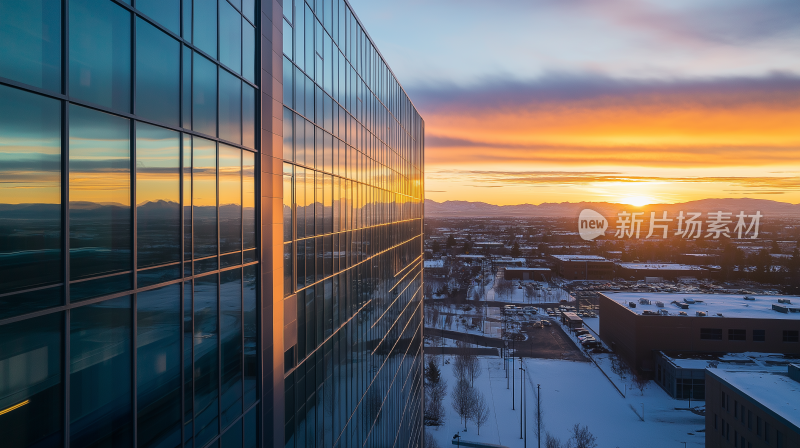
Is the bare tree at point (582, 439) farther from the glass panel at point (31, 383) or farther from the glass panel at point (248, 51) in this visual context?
the glass panel at point (31, 383)

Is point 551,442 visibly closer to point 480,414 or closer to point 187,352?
point 480,414

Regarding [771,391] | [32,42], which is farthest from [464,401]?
[32,42]

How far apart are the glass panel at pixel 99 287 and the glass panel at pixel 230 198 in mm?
2754

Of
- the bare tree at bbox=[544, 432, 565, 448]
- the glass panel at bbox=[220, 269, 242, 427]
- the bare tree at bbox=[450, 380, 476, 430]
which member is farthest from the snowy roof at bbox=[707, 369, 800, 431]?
the glass panel at bbox=[220, 269, 242, 427]

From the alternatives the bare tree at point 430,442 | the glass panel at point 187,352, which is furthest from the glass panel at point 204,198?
the bare tree at point 430,442

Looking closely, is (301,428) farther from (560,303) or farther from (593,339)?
(560,303)

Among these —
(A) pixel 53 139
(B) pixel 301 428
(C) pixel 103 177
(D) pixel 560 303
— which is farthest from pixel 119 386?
(D) pixel 560 303

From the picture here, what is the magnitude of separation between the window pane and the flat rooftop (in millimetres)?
66635

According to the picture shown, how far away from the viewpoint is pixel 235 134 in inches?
389

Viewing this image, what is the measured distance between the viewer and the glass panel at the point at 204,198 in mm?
8430

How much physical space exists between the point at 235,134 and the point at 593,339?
74.8 m

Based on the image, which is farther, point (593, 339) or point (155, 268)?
point (593, 339)

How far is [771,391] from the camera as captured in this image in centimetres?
3262

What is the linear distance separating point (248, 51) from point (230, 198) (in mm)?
3577
